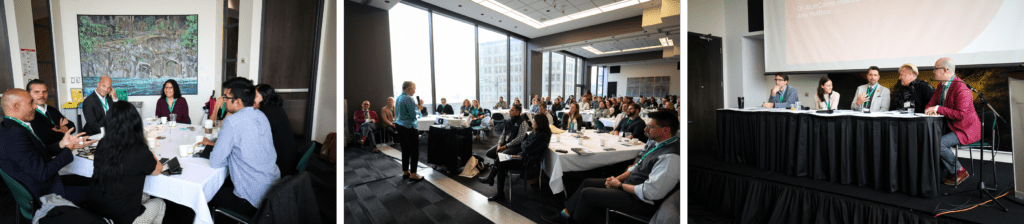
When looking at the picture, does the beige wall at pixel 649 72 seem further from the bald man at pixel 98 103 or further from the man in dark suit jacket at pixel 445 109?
the bald man at pixel 98 103

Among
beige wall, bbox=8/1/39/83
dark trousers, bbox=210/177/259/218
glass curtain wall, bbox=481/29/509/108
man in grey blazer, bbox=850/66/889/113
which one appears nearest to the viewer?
glass curtain wall, bbox=481/29/509/108

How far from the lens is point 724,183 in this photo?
10.3ft

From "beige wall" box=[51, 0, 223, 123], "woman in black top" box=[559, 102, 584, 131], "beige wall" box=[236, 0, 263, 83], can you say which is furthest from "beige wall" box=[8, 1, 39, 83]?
"woman in black top" box=[559, 102, 584, 131]

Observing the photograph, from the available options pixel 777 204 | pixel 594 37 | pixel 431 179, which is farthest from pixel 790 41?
pixel 431 179

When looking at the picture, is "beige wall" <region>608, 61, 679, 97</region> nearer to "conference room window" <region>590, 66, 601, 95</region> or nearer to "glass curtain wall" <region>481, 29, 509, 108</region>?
"conference room window" <region>590, 66, 601, 95</region>

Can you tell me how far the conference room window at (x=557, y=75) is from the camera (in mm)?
1141

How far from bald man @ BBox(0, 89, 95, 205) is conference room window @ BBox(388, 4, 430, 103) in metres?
2.56

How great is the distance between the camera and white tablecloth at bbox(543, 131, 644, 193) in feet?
3.51

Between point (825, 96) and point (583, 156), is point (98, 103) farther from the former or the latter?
point (825, 96)

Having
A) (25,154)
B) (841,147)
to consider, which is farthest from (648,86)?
(841,147)

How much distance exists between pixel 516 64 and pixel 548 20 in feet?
0.67

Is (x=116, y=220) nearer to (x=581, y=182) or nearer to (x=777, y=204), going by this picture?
(x=581, y=182)

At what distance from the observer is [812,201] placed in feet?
9.23

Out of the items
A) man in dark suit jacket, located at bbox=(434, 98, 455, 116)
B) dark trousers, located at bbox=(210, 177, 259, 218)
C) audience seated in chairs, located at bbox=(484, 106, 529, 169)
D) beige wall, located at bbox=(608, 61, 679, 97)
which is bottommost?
dark trousers, located at bbox=(210, 177, 259, 218)
